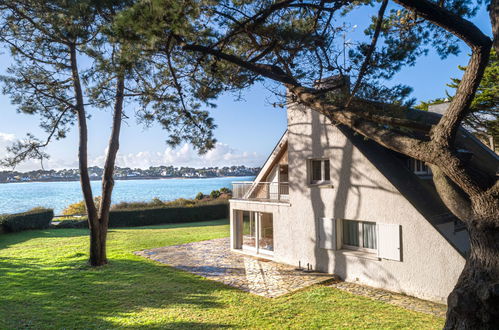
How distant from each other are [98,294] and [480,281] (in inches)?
372

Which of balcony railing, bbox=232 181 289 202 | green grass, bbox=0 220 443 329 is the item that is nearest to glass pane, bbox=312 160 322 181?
balcony railing, bbox=232 181 289 202

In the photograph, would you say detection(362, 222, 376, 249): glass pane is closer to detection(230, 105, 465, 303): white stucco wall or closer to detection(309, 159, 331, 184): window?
detection(230, 105, 465, 303): white stucco wall

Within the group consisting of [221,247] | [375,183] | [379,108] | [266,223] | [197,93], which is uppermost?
[197,93]

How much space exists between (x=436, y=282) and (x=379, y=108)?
16.0 ft

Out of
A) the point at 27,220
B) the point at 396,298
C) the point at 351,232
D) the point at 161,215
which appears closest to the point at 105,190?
the point at 351,232

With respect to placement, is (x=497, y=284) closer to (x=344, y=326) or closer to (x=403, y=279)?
(x=344, y=326)

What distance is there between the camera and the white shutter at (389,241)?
9258 millimetres

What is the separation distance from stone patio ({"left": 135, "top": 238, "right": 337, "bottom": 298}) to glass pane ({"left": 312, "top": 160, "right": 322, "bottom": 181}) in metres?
3.29

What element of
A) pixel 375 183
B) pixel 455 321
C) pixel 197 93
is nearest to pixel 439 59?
pixel 375 183

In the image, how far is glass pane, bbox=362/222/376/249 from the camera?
33.4 ft

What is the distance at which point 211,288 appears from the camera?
33.2 ft

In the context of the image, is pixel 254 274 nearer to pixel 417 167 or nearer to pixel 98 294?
pixel 98 294

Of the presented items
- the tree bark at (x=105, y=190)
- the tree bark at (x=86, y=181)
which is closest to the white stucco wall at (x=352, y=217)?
the tree bark at (x=105, y=190)

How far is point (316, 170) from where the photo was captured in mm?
12078
